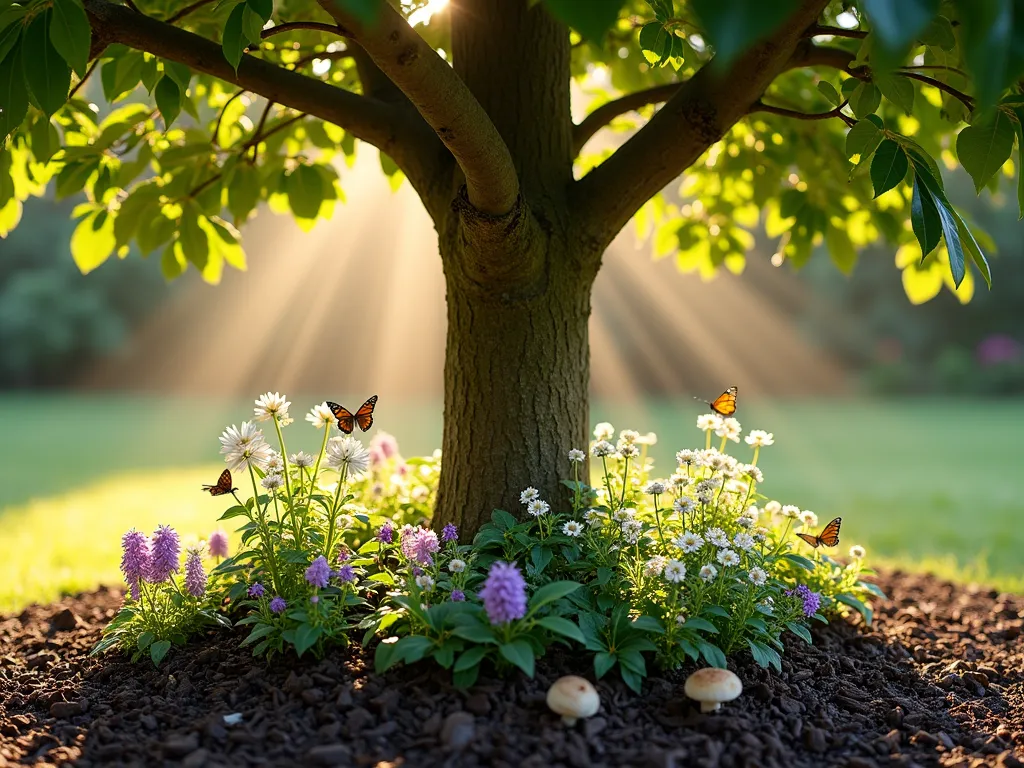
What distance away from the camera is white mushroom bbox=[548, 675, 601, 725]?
1.66m

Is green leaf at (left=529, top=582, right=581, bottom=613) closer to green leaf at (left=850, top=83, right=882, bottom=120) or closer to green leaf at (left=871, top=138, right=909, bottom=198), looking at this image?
green leaf at (left=871, top=138, right=909, bottom=198)

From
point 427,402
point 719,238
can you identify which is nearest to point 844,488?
point 719,238

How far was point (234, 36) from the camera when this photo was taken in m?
1.51

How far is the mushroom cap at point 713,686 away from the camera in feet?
5.72

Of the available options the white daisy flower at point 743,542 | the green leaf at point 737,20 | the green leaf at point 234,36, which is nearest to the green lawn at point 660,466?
the white daisy flower at point 743,542

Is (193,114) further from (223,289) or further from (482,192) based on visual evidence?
(223,289)

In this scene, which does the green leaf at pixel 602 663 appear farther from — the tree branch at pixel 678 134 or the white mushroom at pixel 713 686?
the tree branch at pixel 678 134

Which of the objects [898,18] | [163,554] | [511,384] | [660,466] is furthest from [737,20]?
[660,466]

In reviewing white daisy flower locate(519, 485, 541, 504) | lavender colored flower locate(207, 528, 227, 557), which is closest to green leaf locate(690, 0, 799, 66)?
white daisy flower locate(519, 485, 541, 504)

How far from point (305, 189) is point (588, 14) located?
1.96m

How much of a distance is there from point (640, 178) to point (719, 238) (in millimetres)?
1370

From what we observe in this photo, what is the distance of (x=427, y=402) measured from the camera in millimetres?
15961

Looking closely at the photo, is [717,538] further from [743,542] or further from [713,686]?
[713,686]

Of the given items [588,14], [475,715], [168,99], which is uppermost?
[168,99]
